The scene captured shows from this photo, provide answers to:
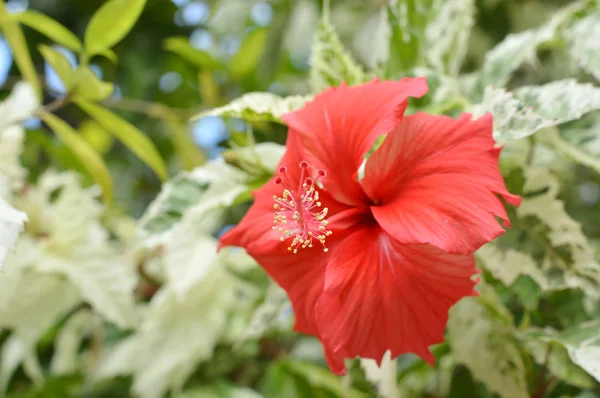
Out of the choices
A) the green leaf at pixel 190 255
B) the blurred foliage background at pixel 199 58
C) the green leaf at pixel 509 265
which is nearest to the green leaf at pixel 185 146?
the blurred foliage background at pixel 199 58

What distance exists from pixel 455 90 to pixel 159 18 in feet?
1.79

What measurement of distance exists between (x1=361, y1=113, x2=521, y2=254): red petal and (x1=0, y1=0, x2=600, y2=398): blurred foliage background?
36 mm

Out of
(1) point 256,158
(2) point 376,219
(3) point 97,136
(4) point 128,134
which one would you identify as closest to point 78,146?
(4) point 128,134

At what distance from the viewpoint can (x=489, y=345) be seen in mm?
344

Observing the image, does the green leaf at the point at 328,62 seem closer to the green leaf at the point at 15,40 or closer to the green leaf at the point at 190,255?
the green leaf at the point at 190,255

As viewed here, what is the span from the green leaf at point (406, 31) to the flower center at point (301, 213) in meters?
0.15

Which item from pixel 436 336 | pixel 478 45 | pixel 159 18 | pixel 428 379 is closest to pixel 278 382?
pixel 428 379

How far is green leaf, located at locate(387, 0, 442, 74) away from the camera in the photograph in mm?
386

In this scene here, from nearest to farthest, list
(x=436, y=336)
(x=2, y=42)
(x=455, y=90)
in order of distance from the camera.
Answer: (x=436, y=336), (x=455, y=90), (x=2, y=42)

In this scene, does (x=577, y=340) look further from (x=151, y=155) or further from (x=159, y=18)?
(x=159, y=18)

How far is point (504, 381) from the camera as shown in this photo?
1.10 ft

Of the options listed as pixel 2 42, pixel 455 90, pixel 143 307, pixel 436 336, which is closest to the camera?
pixel 436 336

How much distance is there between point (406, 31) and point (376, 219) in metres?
0.18

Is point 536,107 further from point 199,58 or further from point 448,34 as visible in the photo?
point 199,58
